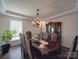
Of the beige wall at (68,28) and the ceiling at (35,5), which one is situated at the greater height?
the ceiling at (35,5)

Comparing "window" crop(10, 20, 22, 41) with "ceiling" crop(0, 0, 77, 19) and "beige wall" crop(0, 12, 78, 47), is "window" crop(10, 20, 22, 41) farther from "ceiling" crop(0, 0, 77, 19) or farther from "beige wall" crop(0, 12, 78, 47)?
"ceiling" crop(0, 0, 77, 19)

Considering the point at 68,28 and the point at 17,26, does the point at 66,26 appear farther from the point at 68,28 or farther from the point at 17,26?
the point at 17,26

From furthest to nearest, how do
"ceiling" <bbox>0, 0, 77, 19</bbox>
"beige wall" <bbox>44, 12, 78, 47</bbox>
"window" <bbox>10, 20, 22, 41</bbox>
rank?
"window" <bbox>10, 20, 22, 41</bbox>
"beige wall" <bbox>44, 12, 78, 47</bbox>
"ceiling" <bbox>0, 0, 77, 19</bbox>

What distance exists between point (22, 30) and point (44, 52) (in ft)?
13.8

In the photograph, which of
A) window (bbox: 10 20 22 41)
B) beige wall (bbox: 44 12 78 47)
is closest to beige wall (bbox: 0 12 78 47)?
beige wall (bbox: 44 12 78 47)

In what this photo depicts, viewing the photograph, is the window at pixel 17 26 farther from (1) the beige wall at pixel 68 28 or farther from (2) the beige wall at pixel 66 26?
(1) the beige wall at pixel 68 28

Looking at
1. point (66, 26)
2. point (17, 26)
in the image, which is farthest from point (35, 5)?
point (17, 26)

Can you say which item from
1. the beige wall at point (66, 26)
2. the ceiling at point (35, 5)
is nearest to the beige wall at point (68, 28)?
the beige wall at point (66, 26)

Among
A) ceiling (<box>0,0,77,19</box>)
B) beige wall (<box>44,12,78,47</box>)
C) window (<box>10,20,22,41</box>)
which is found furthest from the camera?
window (<box>10,20,22,41</box>)

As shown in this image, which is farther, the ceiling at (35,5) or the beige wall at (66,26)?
the beige wall at (66,26)

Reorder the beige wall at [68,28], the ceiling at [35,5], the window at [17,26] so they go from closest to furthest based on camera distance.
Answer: the ceiling at [35,5] → the beige wall at [68,28] → the window at [17,26]

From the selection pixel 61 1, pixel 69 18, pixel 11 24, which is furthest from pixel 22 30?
pixel 61 1

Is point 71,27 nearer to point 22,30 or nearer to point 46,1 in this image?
point 46,1

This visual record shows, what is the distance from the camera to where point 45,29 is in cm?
682
